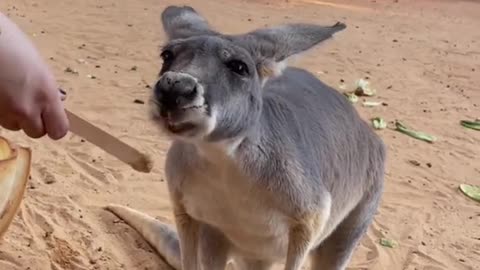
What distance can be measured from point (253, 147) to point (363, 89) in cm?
331

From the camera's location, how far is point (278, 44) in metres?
2.23

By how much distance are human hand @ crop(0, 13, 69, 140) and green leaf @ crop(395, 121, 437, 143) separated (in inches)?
131

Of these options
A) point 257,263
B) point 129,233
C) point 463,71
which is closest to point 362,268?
point 257,263

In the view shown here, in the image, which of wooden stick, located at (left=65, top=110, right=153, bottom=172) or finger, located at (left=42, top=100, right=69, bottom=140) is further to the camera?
wooden stick, located at (left=65, top=110, right=153, bottom=172)

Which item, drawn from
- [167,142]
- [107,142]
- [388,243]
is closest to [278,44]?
[107,142]

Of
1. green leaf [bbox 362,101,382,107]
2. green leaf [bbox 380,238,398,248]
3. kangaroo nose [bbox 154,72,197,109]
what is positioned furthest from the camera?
green leaf [bbox 362,101,382,107]

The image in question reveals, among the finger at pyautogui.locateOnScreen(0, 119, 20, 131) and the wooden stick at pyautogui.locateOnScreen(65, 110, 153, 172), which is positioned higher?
the finger at pyautogui.locateOnScreen(0, 119, 20, 131)

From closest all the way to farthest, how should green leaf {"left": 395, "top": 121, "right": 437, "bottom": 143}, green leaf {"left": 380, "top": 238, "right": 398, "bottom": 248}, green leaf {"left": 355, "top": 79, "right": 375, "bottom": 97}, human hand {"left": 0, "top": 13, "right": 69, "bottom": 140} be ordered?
1. human hand {"left": 0, "top": 13, "right": 69, "bottom": 140}
2. green leaf {"left": 380, "top": 238, "right": 398, "bottom": 248}
3. green leaf {"left": 395, "top": 121, "right": 437, "bottom": 143}
4. green leaf {"left": 355, "top": 79, "right": 375, "bottom": 97}

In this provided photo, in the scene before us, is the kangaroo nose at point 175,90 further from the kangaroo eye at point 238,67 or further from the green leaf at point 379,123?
the green leaf at point 379,123

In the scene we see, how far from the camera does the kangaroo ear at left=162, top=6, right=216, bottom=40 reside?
229 cm

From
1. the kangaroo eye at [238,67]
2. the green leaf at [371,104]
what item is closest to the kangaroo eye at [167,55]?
the kangaroo eye at [238,67]

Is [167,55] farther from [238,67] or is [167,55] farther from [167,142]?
[167,142]

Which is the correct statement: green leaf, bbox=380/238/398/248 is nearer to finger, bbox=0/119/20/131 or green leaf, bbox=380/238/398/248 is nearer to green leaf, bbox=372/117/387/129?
green leaf, bbox=372/117/387/129

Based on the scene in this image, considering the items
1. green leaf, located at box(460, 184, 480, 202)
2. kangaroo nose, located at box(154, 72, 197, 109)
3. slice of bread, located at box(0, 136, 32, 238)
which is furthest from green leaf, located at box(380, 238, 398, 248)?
kangaroo nose, located at box(154, 72, 197, 109)
